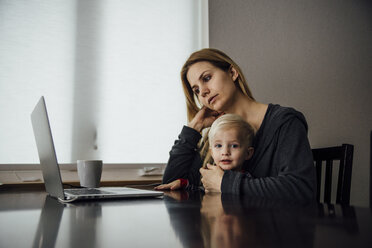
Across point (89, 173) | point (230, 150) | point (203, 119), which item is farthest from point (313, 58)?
point (89, 173)

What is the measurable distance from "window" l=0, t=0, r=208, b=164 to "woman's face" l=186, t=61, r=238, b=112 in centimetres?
58

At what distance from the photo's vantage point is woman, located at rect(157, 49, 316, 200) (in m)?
0.99

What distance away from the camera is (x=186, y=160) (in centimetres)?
143

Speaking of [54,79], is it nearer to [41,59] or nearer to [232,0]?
[41,59]

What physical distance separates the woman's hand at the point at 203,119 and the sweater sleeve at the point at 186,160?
0.05m

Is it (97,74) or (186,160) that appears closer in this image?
(186,160)

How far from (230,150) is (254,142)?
143 mm

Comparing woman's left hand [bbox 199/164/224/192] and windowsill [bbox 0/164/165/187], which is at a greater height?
woman's left hand [bbox 199/164/224/192]

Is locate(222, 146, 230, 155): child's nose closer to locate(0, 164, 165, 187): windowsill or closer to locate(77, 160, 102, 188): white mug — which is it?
locate(77, 160, 102, 188): white mug

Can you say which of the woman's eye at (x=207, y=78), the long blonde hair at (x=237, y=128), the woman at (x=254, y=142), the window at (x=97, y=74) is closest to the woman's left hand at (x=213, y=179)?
the woman at (x=254, y=142)

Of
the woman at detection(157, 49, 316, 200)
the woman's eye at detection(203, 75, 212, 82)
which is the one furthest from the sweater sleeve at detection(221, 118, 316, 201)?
the woman's eye at detection(203, 75, 212, 82)

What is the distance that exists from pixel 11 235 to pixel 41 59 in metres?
1.76

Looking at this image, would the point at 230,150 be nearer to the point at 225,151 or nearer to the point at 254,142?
the point at 225,151

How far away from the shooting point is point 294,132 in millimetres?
1146
